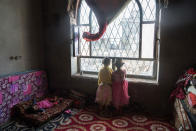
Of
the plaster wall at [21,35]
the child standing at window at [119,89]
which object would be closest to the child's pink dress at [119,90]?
the child standing at window at [119,89]

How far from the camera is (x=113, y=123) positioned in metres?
2.15

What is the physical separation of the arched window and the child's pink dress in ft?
1.25

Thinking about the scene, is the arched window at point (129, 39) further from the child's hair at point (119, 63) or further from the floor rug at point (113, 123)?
the floor rug at point (113, 123)

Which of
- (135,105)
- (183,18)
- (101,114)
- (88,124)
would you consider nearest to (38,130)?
(88,124)

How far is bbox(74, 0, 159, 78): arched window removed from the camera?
2463 mm

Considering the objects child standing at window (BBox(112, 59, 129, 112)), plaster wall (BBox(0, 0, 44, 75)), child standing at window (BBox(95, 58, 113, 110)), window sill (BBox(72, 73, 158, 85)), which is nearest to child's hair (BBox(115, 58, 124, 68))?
child standing at window (BBox(112, 59, 129, 112))

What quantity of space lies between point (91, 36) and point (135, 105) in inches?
54.6

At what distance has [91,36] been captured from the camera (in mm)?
2643

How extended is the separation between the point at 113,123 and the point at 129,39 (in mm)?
1398

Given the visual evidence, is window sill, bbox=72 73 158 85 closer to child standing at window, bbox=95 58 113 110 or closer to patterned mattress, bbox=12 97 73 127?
child standing at window, bbox=95 58 113 110

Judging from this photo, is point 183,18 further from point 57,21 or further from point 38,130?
point 38,130

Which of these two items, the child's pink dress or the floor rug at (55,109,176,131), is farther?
the child's pink dress

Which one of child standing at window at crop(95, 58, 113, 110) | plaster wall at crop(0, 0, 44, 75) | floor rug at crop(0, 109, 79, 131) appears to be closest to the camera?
floor rug at crop(0, 109, 79, 131)

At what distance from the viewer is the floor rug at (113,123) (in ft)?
6.63
